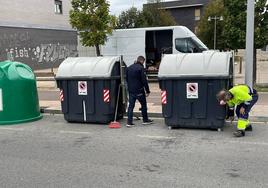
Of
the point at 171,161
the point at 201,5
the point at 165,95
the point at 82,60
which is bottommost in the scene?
the point at 171,161

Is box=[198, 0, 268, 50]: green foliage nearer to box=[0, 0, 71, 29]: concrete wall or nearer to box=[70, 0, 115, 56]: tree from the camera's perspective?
box=[70, 0, 115, 56]: tree

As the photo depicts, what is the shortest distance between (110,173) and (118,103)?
394 cm

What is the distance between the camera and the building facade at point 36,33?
88.5 ft

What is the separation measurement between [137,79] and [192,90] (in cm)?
134

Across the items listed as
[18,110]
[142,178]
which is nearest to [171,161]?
[142,178]

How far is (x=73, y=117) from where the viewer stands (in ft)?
28.7

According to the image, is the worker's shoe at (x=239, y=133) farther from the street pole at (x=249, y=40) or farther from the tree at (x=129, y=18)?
the tree at (x=129, y=18)

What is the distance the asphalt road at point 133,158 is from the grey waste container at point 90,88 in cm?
60

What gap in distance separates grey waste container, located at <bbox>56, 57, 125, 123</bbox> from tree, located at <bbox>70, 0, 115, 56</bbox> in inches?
430

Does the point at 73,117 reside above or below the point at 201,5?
below

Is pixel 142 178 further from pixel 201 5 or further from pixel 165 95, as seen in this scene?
pixel 201 5

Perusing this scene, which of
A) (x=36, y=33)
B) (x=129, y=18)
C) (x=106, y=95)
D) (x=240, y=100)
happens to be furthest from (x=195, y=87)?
(x=129, y=18)

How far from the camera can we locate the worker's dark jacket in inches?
316

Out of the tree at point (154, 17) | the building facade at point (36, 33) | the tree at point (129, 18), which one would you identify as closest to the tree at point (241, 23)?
the building facade at point (36, 33)
